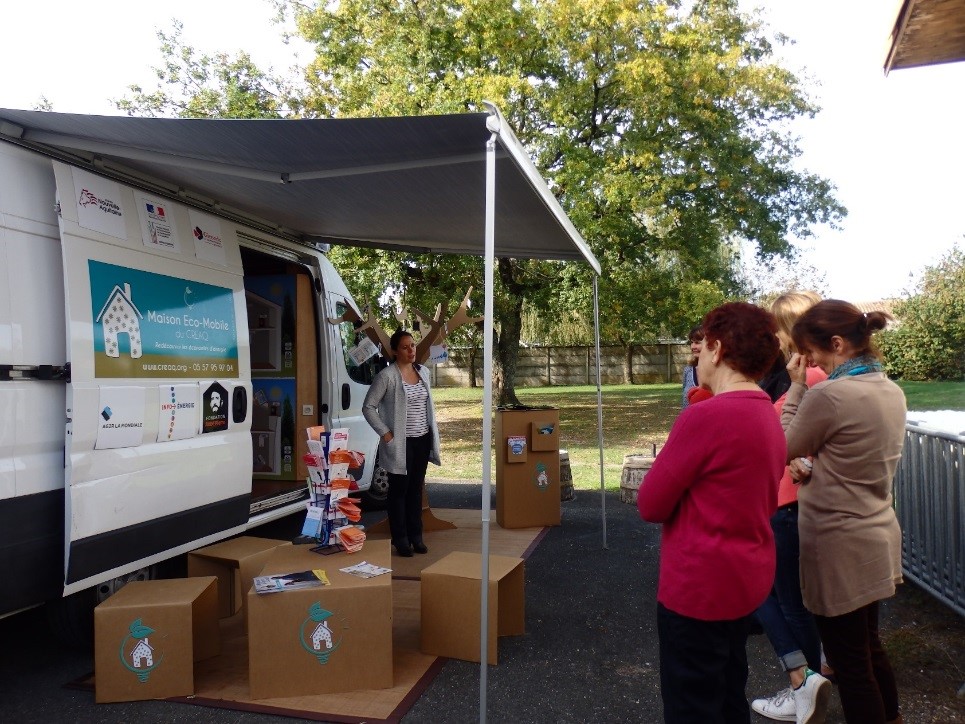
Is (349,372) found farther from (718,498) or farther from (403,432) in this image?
(718,498)

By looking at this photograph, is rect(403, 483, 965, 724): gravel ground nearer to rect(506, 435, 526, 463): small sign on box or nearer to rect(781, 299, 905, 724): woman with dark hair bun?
rect(781, 299, 905, 724): woman with dark hair bun

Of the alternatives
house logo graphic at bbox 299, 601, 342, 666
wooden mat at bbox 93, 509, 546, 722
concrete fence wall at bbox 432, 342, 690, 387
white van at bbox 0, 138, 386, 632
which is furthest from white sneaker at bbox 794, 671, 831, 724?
concrete fence wall at bbox 432, 342, 690, 387

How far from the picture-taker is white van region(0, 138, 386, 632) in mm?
3348

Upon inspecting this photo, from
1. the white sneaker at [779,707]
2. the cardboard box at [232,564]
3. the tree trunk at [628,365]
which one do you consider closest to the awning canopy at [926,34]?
the white sneaker at [779,707]

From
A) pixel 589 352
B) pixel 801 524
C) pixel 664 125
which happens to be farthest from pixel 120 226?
pixel 589 352

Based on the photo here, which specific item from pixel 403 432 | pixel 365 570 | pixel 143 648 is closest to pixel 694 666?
pixel 365 570

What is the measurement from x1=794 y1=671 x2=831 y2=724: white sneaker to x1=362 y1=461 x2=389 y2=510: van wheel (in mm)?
4993

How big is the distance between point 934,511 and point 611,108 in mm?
11241

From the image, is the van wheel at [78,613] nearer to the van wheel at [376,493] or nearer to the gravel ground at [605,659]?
the gravel ground at [605,659]

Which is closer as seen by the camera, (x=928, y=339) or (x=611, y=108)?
(x=611, y=108)

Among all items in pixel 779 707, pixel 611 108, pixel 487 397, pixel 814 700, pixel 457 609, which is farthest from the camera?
pixel 611 108

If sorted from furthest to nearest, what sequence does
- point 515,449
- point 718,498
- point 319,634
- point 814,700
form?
point 515,449
point 319,634
point 814,700
point 718,498

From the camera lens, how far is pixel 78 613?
383 cm

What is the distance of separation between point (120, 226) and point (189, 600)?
1.87 metres
